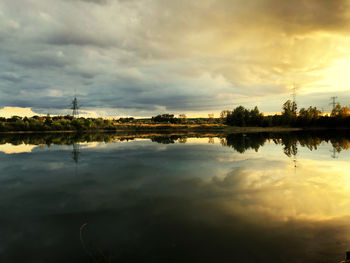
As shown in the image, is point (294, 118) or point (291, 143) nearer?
point (291, 143)

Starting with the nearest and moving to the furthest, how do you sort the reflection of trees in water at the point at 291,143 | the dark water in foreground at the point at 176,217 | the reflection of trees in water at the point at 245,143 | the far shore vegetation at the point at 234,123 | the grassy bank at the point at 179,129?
the dark water in foreground at the point at 176,217 < the reflection of trees in water at the point at 291,143 < the reflection of trees in water at the point at 245,143 < the far shore vegetation at the point at 234,123 < the grassy bank at the point at 179,129

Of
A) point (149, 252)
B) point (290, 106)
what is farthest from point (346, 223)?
point (290, 106)

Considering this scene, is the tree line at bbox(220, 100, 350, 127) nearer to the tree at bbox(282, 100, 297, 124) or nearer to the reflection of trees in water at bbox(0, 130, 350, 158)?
the tree at bbox(282, 100, 297, 124)

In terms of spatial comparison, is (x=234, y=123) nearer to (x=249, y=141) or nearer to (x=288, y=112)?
(x=288, y=112)

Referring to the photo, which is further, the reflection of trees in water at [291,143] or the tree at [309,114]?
the tree at [309,114]

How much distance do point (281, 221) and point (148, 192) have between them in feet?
22.0

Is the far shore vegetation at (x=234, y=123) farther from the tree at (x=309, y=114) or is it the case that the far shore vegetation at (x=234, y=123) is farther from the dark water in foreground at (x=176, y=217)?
the dark water in foreground at (x=176, y=217)

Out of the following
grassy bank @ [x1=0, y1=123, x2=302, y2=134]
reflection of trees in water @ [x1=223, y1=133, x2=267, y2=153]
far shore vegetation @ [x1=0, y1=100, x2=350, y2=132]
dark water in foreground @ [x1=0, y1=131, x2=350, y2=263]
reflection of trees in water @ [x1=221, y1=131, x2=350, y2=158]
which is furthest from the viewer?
grassy bank @ [x1=0, y1=123, x2=302, y2=134]

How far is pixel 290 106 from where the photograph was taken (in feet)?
438

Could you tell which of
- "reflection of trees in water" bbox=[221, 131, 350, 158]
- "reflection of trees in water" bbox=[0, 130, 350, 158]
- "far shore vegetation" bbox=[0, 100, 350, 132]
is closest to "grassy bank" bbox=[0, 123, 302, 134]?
"far shore vegetation" bbox=[0, 100, 350, 132]

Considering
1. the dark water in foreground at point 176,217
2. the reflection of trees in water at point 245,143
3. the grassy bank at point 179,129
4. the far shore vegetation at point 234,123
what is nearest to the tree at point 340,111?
the far shore vegetation at point 234,123

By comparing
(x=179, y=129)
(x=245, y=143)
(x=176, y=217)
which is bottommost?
(x=176, y=217)

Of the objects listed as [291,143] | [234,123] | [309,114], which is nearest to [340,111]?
[309,114]

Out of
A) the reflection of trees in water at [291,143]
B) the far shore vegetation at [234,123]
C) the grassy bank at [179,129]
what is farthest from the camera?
the grassy bank at [179,129]
